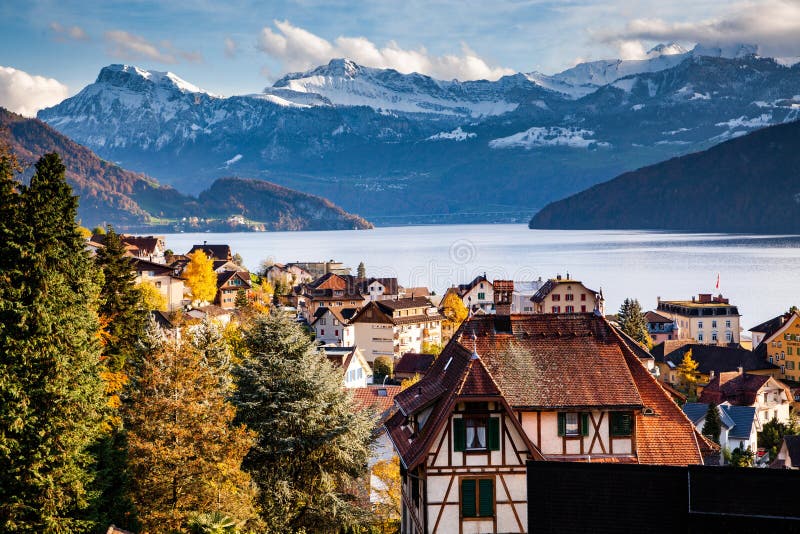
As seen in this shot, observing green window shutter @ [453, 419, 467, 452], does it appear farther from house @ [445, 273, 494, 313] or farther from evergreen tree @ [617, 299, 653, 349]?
house @ [445, 273, 494, 313]

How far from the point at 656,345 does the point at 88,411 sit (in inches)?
3297

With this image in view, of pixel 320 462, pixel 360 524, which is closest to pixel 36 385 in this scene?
pixel 320 462

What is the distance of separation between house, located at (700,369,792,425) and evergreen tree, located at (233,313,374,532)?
51819 mm

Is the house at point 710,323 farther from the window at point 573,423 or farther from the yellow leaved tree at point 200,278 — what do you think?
the window at point 573,423

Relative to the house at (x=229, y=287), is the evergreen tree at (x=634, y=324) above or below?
below

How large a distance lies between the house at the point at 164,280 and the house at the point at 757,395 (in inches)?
2141

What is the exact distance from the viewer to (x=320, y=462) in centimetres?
3158

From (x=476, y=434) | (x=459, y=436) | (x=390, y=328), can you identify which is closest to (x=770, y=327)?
(x=390, y=328)

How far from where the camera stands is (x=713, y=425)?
209 feet

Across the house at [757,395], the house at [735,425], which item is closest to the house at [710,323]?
the house at [757,395]

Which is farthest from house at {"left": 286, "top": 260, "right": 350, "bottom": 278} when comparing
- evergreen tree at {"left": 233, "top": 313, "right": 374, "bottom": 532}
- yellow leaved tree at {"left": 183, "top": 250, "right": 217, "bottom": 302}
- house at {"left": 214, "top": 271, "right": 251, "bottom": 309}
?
evergreen tree at {"left": 233, "top": 313, "right": 374, "bottom": 532}

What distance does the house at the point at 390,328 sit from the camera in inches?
3856

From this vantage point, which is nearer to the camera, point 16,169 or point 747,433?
point 16,169

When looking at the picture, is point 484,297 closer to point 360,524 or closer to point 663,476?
point 360,524
